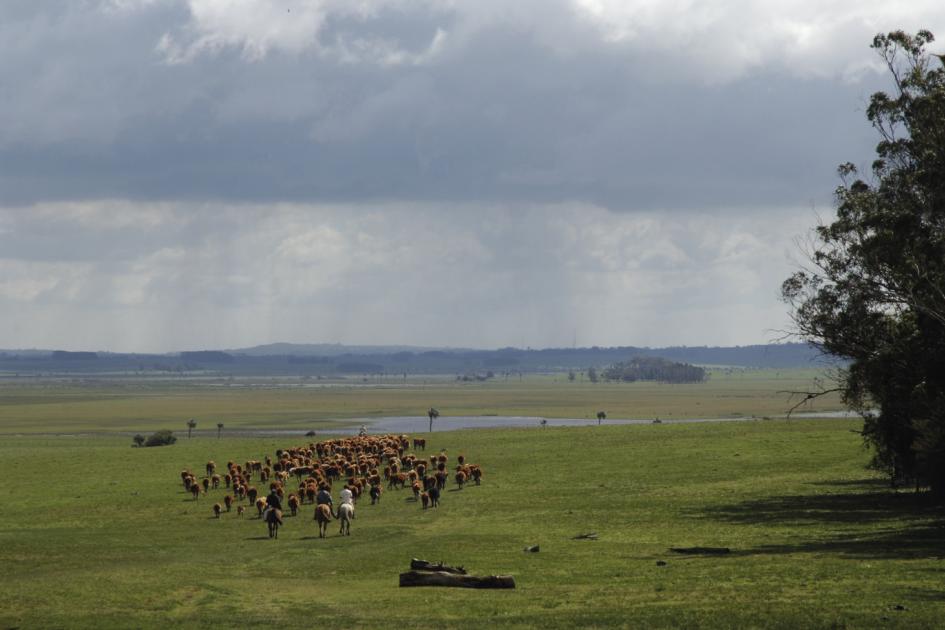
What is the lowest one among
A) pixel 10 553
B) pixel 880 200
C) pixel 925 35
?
pixel 10 553

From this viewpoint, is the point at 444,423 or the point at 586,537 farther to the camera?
the point at 444,423

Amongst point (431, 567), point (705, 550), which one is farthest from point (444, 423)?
point (431, 567)

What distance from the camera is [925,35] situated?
174 feet

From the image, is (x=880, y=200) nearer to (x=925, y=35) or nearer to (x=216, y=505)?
(x=925, y=35)

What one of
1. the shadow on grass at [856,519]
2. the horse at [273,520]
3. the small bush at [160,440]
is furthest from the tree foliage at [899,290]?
the small bush at [160,440]

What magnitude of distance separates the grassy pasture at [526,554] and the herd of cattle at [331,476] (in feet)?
4.05

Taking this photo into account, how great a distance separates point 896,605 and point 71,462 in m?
67.1

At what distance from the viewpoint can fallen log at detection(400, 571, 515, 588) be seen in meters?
33.0

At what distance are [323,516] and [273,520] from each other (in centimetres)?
198

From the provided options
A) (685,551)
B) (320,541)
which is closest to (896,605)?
(685,551)

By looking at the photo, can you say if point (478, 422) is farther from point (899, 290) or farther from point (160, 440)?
point (899, 290)

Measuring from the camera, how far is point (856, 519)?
47.4 meters

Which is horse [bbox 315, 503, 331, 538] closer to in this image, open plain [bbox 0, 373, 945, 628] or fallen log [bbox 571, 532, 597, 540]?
open plain [bbox 0, 373, 945, 628]

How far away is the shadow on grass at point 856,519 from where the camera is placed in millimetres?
38625
